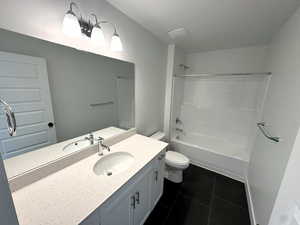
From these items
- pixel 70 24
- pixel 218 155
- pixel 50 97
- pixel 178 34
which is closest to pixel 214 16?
pixel 178 34

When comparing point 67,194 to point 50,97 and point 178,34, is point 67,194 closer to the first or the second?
point 50,97

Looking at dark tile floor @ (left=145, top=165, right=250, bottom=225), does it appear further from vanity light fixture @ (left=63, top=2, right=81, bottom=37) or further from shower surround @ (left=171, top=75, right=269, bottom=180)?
vanity light fixture @ (left=63, top=2, right=81, bottom=37)

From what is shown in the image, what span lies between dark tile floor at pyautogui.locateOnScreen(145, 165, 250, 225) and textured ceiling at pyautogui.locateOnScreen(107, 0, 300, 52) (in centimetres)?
220

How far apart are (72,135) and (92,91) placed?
460 millimetres

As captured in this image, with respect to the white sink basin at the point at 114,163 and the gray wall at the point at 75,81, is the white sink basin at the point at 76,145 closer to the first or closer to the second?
the gray wall at the point at 75,81

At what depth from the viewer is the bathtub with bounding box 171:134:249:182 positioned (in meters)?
2.00

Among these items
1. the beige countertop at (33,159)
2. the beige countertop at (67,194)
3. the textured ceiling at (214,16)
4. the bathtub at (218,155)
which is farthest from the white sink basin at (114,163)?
the textured ceiling at (214,16)

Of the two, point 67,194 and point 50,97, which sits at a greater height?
point 50,97

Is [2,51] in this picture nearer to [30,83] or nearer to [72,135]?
[30,83]

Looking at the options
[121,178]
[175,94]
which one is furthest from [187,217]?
[175,94]

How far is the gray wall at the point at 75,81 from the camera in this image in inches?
33.4

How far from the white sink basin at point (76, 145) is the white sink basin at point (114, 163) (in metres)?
0.21

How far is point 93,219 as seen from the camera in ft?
2.34

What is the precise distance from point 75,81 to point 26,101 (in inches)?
14.9
